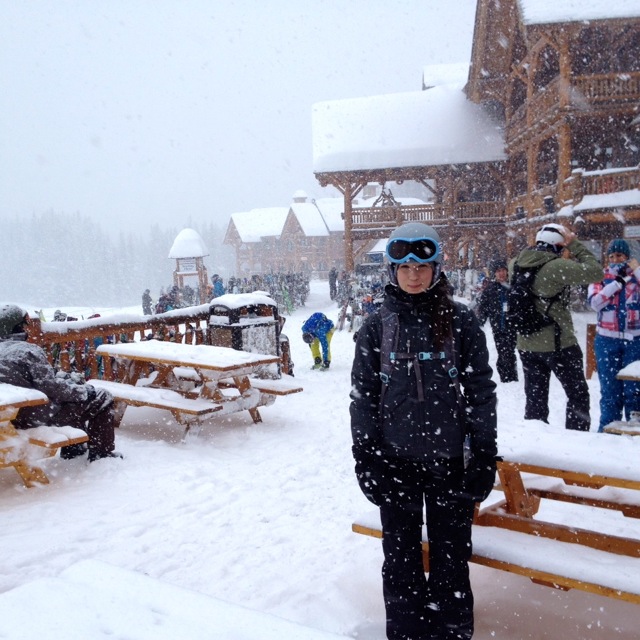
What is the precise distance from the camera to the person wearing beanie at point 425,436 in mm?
2428

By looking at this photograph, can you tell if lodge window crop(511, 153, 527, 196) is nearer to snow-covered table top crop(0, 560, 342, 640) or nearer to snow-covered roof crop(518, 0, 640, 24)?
snow-covered roof crop(518, 0, 640, 24)

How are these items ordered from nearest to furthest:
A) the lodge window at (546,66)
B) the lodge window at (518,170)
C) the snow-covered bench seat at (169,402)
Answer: the snow-covered bench seat at (169,402), the lodge window at (546,66), the lodge window at (518,170)

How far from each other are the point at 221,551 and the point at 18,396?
74.8 inches

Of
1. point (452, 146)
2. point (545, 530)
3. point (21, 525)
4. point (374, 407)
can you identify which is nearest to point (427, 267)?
point (374, 407)

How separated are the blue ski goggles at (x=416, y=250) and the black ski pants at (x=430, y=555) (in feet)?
2.99

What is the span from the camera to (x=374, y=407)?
2531 millimetres

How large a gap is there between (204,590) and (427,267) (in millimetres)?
2181

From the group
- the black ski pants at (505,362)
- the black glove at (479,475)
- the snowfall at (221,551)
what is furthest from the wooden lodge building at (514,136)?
the black glove at (479,475)

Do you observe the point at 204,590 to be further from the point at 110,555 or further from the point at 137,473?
the point at 137,473

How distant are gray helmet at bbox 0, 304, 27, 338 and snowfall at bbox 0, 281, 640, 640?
1265 millimetres

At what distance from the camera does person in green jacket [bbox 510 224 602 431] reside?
456 cm

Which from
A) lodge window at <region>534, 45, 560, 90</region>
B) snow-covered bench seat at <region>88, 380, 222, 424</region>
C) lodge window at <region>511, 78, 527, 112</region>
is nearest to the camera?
snow-covered bench seat at <region>88, 380, 222, 424</region>

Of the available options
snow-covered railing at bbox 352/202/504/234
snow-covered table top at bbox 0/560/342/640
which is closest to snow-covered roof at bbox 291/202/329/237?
snow-covered railing at bbox 352/202/504/234

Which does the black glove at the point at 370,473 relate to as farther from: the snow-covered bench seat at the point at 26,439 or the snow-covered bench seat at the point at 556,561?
the snow-covered bench seat at the point at 26,439
